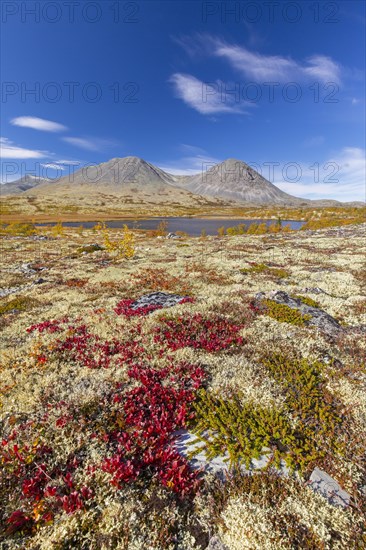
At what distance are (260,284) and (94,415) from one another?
48.9 ft

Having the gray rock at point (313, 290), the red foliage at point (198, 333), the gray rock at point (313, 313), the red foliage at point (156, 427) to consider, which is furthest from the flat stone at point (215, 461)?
the gray rock at point (313, 290)

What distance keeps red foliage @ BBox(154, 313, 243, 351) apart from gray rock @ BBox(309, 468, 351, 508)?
5.11m

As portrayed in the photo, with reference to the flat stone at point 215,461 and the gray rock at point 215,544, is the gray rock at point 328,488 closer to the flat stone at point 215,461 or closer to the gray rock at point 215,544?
the flat stone at point 215,461

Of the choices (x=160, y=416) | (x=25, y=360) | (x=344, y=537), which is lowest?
(x=344, y=537)

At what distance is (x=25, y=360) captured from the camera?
916 cm

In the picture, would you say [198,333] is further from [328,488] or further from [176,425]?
[328,488]

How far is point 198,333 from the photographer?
1130 centimetres

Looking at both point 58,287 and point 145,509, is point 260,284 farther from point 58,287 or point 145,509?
point 145,509

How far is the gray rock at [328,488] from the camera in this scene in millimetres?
4824

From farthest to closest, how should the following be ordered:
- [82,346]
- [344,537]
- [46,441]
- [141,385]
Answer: [82,346] → [141,385] → [46,441] → [344,537]

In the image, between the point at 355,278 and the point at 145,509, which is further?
the point at 355,278

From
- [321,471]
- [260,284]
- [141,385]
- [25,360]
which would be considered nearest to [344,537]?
[321,471]

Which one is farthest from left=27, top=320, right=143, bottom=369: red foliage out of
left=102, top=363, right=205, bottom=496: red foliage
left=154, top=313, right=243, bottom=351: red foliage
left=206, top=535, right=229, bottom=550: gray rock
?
left=206, top=535, right=229, bottom=550: gray rock

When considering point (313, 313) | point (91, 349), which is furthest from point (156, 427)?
point (313, 313)
